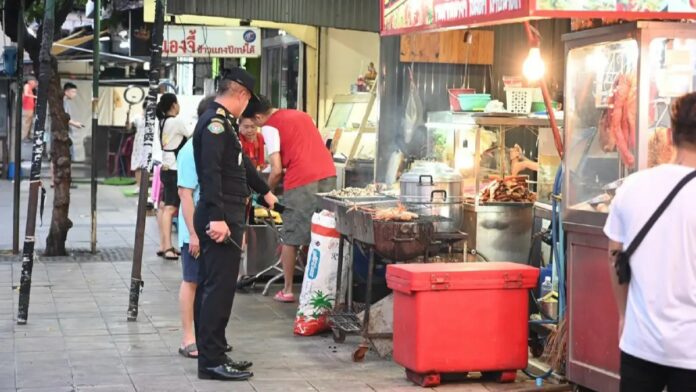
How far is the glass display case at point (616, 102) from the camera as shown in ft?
21.5

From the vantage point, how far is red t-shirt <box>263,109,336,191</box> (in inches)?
420

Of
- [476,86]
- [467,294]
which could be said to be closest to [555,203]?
[467,294]

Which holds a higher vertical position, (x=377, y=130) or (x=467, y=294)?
(x=377, y=130)

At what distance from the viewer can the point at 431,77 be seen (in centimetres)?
1161

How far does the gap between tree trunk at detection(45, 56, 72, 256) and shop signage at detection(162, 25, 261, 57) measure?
1803 mm

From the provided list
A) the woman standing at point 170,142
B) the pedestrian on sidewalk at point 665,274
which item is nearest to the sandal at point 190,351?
the pedestrian on sidewalk at point 665,274

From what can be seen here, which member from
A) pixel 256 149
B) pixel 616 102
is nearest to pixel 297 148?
pixel 256 149

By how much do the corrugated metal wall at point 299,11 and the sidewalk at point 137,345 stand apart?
2866 mm

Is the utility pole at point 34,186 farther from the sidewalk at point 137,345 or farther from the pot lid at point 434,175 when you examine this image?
the pot lid at point 434,175

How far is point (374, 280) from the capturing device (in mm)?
9852

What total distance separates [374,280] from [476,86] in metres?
2.79

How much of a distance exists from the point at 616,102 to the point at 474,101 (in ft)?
12.5

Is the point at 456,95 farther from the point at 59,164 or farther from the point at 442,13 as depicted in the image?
the point at 59,164

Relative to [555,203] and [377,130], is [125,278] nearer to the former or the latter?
[377,130]
